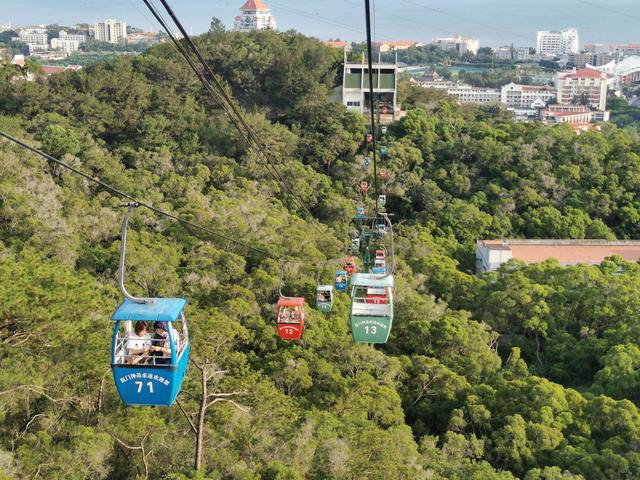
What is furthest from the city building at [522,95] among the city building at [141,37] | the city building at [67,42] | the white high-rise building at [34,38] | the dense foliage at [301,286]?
the white high-rise building at [34,38]

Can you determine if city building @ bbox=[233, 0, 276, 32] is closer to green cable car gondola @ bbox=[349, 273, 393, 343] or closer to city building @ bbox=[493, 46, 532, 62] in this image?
city building @ bbox=[493, 46, 532, 62]

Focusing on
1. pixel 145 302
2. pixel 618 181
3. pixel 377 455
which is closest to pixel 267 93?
pixel 618 181

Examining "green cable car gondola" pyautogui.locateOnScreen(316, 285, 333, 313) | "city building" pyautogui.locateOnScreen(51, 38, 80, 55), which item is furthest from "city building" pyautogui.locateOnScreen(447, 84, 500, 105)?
"green cable car gondola" pyautogui.locateOnScreen(316, 285, 333, 313)

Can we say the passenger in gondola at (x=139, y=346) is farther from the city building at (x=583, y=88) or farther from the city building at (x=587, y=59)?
the city building at (x=587, y=59)

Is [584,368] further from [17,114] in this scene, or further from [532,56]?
[532,56]

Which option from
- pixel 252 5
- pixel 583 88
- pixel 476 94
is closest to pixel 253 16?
pixel 252 5

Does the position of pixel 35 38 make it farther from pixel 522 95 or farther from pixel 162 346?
pixel 162 346

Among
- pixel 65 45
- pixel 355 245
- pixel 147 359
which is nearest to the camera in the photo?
pixel 147 359
